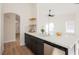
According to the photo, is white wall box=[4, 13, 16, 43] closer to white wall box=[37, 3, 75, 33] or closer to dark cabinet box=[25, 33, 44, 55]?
dark cabinet box=[25, 33, 44, 55]

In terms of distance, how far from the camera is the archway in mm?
1814

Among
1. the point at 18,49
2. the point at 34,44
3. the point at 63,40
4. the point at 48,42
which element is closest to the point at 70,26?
the point at 63,40

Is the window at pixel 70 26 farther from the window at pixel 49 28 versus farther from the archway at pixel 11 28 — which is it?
the archway at pixel 11 28

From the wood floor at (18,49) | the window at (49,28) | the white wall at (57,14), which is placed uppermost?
the white wall at (57,14)

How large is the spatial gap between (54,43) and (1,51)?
2.59 feet

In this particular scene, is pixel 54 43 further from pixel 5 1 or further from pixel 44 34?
pixel 5 1

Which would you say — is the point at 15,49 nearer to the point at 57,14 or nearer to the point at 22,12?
the point at 22,12

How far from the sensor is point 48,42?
6.10ft

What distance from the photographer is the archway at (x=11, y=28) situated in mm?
1814

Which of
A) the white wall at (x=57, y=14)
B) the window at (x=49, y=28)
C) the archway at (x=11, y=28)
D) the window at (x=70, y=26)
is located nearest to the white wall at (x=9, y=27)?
the archway at (x=11, y=28)

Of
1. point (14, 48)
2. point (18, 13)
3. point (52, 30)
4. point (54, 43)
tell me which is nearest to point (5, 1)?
point (18, 13)

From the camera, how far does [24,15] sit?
1.84 metres

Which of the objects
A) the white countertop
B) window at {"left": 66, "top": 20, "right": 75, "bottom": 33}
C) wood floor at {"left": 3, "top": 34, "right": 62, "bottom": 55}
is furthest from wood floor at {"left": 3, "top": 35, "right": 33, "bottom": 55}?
window at {"left": 66, "top": 20, "right": 75, "bottom": 33}

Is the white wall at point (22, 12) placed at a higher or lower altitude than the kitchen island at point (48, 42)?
higher
